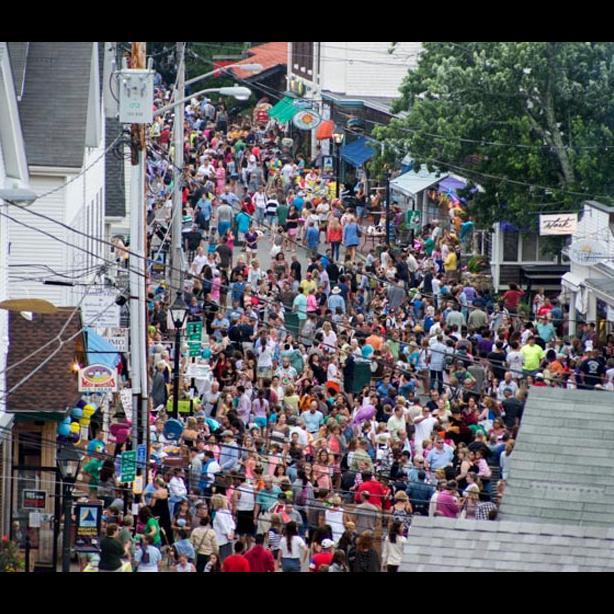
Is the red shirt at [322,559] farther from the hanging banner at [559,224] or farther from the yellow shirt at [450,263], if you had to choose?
the yellow shirt at [450,263]

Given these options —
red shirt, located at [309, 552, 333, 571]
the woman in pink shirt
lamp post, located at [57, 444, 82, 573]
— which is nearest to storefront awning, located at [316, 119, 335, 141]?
lamp post, located at [57, 444, 82, 573]

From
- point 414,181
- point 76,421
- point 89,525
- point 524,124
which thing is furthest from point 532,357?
point 414,181

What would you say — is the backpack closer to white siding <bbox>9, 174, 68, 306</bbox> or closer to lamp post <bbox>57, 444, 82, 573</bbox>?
lamp post <bbox>57, 444, 82, 573</bbox>

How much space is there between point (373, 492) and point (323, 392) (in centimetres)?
712

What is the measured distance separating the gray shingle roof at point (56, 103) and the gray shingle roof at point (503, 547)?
538 inches

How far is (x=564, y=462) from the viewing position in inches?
939

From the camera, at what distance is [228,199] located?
4934cm

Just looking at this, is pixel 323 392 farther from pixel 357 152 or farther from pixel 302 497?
pixel 357 152

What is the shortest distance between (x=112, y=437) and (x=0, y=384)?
3238 mm

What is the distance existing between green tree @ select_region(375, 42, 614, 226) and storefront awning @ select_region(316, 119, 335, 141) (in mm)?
15424

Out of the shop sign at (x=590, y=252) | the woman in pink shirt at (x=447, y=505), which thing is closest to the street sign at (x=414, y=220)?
the shop sign at (x=590, y=252)
